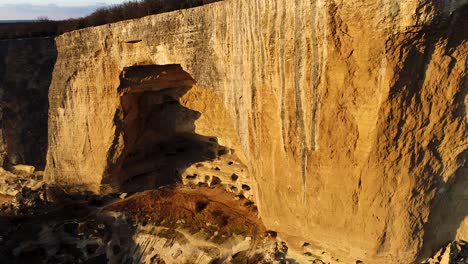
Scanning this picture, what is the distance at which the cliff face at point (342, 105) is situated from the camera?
5.24 m

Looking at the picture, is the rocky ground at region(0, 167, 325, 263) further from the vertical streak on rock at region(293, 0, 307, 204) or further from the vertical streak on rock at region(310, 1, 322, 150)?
the vertical streak on rock at region(310, 1, 322, 150)

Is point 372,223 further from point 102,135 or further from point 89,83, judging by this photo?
point 89,83

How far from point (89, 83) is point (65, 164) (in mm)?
2942

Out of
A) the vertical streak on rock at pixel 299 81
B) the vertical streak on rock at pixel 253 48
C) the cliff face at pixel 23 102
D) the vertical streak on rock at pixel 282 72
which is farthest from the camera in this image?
the cliff face at pixel 23 102

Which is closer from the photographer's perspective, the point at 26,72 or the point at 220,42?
the point at 220,42

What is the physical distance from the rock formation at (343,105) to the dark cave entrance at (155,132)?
990 mm

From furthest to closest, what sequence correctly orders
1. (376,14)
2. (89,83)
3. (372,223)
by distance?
(89,83) < (372,223) < (376,14)

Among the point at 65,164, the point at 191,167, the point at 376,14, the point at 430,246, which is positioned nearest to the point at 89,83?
the point at 65,164

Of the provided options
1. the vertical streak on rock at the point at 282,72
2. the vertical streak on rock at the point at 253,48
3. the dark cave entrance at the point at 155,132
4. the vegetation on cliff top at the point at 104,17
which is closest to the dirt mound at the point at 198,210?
the dark cave entrance at the point at 155,132

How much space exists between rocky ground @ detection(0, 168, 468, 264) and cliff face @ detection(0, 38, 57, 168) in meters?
3.70

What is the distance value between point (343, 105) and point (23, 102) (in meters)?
13.5

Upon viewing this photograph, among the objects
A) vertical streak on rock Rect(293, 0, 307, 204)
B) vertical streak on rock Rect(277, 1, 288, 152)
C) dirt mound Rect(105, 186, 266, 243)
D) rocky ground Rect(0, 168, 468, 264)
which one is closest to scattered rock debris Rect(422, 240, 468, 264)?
rocky ground Rect(0, 168, 468, 264)

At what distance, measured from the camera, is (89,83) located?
10430 mm

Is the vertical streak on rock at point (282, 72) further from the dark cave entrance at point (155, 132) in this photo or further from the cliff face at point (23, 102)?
the cliff face at point (23, 102)
